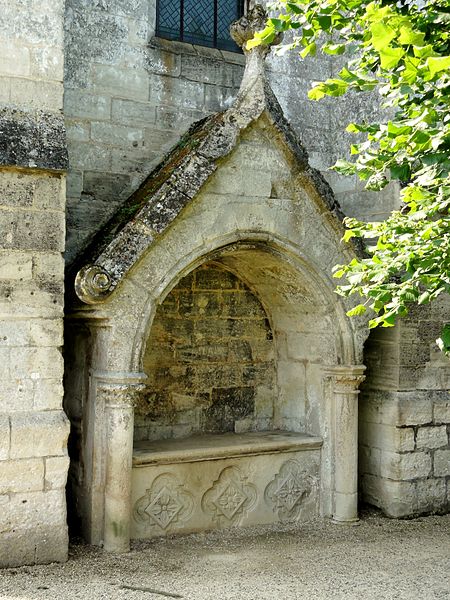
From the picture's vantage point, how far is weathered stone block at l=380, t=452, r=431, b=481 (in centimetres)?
716

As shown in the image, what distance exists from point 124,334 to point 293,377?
7.05ft

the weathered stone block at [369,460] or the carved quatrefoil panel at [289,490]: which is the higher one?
the weathered stone block at [369,460]

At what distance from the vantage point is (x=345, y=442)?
687cm

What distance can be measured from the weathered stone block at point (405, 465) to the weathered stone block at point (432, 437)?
0.10 m

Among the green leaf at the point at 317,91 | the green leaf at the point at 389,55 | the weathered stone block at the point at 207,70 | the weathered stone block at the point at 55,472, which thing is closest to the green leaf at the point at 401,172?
the green leaf at the point at 317,91

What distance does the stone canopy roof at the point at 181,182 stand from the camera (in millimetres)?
5625

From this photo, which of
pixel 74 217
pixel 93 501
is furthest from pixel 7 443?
pixel 74 217

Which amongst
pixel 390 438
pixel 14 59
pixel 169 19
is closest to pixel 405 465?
pixel 390 438

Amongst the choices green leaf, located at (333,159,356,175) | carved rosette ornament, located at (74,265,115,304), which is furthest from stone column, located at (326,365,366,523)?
green leaf, located at (333,159,356,175)

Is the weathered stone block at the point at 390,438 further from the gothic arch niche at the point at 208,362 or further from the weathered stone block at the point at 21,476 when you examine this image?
the weathered stone block at the point at 21,476

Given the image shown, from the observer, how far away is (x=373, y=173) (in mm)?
4512

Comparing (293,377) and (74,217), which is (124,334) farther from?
(293,377)

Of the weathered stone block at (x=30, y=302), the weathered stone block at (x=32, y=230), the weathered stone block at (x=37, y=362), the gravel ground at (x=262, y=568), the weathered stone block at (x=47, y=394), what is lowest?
the gravel ground at (x=262, y=568)

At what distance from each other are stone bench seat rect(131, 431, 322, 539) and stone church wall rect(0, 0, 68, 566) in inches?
35.3
